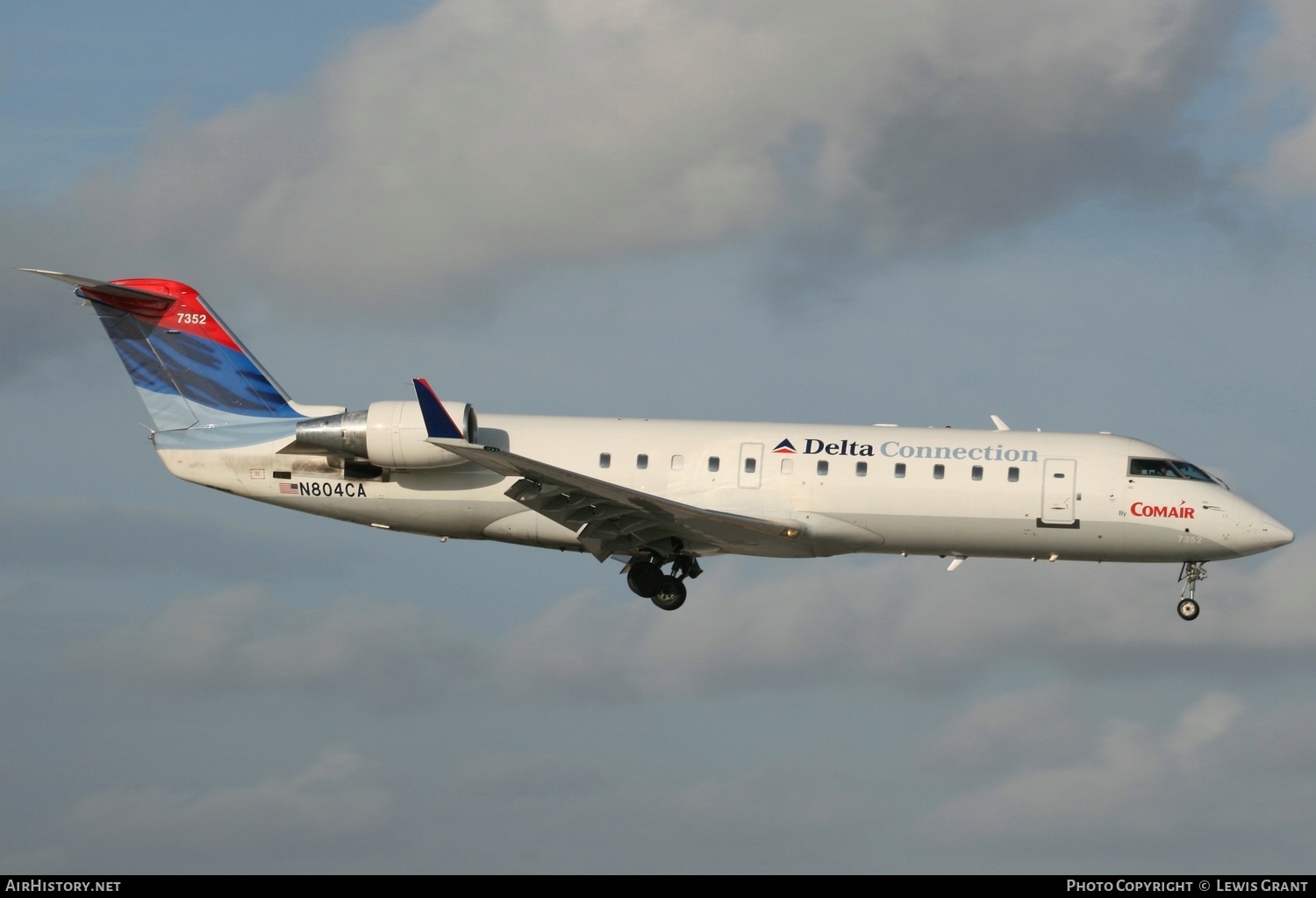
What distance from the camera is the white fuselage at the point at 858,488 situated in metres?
27.3

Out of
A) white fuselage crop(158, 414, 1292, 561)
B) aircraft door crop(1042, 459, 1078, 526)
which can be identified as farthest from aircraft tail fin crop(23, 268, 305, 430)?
aircraft door crop(1042, 459, 1078, 526)

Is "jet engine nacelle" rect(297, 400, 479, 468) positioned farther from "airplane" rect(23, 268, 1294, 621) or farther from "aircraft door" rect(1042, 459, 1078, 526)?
"aircraft door" rect(1042, 459, 1078, 526)

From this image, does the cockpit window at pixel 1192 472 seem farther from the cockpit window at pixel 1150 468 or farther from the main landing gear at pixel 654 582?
the main landing gear at pixel 654 582

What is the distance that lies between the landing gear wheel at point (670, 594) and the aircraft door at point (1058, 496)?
293 inches

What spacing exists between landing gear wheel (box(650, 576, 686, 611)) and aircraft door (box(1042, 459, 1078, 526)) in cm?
744

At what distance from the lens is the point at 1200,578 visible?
28391 millimetres

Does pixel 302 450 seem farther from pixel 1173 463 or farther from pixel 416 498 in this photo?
pixel 1173 463

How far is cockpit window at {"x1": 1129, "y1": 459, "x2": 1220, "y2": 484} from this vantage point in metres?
27.9

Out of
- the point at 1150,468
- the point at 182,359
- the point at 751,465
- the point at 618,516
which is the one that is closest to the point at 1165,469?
the point at 1150,468

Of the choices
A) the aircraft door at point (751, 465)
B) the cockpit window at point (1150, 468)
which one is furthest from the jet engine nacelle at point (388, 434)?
the cockpit window at point (1150, 468)

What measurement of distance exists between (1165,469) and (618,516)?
11.1 meters

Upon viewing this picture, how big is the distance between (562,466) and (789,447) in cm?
457

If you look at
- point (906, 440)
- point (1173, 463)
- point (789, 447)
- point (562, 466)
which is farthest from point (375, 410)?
point (1173, 463)

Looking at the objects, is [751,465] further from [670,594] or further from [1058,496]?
[1058,496]
